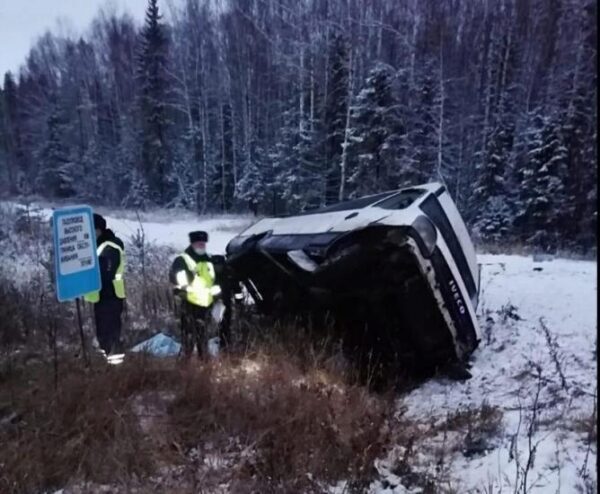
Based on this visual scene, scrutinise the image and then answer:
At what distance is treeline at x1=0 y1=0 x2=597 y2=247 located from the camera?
819 inches

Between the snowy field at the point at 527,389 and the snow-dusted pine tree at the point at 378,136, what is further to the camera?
the snow-dusted pine tree at the point at 378,136

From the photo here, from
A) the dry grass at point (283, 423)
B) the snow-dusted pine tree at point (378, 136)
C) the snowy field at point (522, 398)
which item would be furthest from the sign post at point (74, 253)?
the snow-dusted pine tree at point (378, 136)

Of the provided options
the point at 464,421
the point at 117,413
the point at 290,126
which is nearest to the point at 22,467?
the point at 117,413

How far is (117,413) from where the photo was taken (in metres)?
3.07

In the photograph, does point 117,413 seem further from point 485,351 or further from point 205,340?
point 485,351

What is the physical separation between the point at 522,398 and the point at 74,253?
372cm

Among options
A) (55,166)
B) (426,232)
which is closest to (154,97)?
(55,166)

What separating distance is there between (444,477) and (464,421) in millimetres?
802

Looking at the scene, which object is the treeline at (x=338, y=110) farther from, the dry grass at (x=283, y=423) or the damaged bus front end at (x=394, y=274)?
the dry grass at (x=283, y=423)

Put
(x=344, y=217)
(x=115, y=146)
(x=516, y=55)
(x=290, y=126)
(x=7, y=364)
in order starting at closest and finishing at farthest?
(x=7, y=364) → (x=344, y=217) → (x=516, y=55) → (x=290, y=126) → (x=115, y=146)

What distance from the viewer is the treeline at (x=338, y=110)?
20.8 metres

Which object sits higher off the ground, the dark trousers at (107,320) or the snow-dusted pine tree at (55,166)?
the snow-dusted pine tree at (55,166)

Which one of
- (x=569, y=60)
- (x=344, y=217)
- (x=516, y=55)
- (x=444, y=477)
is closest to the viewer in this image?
(x=444, y=477)

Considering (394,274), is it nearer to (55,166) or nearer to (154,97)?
(154,97)
